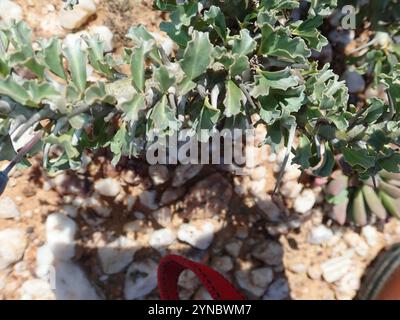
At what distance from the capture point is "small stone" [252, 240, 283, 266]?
6.75 feet

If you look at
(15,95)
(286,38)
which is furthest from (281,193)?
(15,95)

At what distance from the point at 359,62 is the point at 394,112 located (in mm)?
826

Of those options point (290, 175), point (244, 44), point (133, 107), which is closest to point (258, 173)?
point (290, 175)

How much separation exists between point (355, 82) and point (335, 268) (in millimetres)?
741

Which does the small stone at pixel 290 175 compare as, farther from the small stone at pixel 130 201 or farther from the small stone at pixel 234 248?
the small stone at pixel 130 201

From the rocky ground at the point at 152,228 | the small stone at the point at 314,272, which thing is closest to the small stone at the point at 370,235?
the rocky ground at the point at 152,228

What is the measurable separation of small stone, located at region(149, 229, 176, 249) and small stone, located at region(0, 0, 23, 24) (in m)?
0.88

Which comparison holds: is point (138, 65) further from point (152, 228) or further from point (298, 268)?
point (298, 268)

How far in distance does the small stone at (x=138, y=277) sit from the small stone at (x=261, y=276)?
39 cm

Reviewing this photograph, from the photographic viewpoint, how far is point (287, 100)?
3.81 feet
